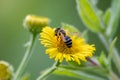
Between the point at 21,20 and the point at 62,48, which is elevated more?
the point at 21,20

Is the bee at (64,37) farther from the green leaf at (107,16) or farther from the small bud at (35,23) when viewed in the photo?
the green leaf at (107,16)

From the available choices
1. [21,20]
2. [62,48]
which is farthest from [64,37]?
[21,20]

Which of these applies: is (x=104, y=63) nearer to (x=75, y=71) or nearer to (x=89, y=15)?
(x=75, y=71)

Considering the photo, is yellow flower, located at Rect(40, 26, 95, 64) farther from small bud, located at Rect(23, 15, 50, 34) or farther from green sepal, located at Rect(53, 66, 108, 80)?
small bud, located at Rect(23, 15, 50, 34)

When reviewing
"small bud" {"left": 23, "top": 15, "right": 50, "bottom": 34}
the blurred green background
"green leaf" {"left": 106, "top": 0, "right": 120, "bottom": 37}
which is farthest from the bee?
the blurred green background

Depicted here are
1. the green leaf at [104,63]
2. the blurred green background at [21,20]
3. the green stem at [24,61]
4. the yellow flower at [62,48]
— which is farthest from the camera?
the blurred green background at [21,20]

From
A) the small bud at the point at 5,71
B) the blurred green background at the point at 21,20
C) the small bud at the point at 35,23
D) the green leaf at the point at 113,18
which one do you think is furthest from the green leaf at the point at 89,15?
the blurred green background at the point at 21,20

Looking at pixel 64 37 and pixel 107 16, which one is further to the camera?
pixel 107 16

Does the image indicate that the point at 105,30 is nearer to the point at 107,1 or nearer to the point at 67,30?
the point at 67,30
